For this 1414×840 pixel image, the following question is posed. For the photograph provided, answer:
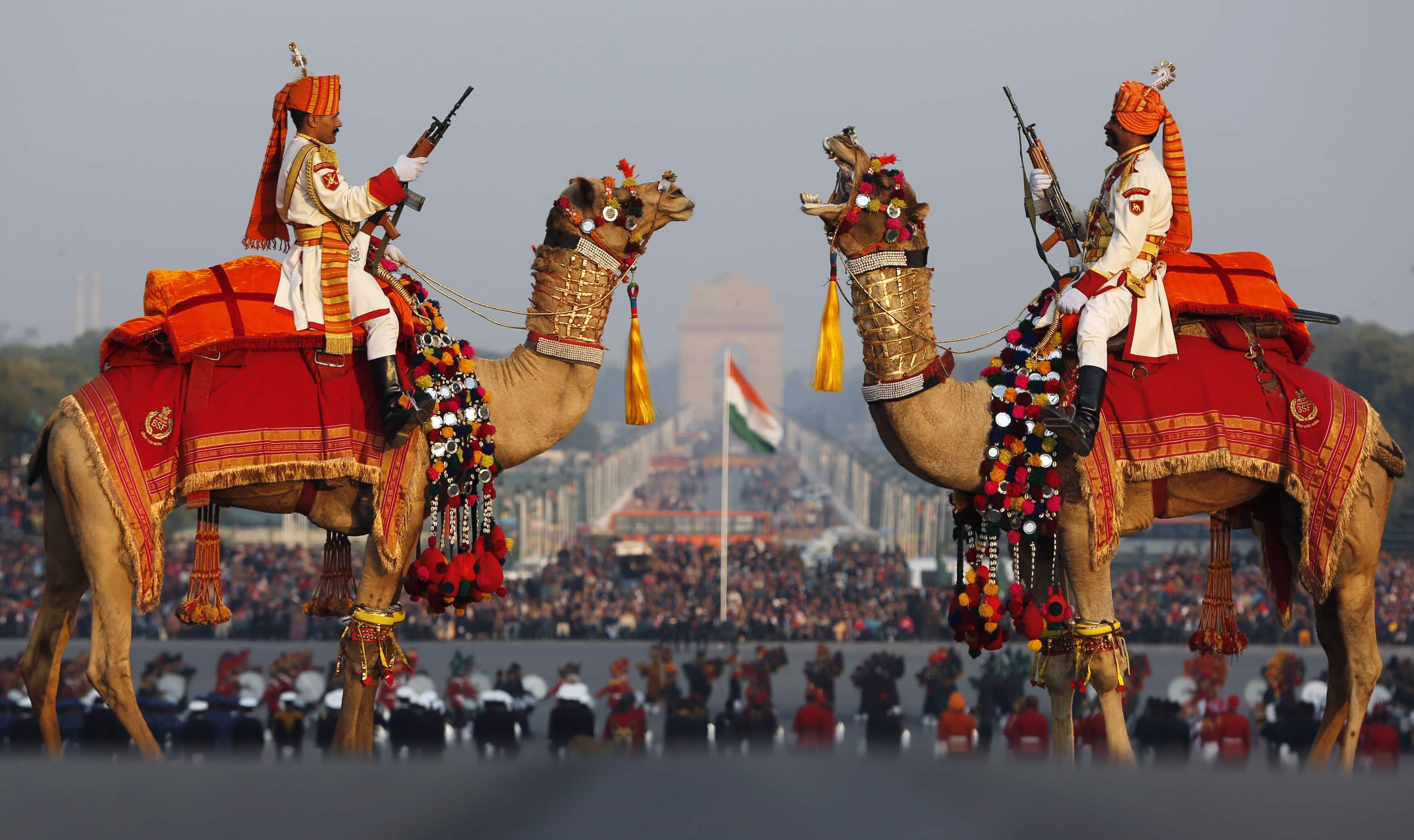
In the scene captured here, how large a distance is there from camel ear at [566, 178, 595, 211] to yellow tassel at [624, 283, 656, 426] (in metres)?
0.51

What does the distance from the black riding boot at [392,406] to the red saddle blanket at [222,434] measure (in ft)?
0.26

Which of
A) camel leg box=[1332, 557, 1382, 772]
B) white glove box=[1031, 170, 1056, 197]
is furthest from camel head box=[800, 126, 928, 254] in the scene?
camel leg box=[1332, 557, 1382, 772]

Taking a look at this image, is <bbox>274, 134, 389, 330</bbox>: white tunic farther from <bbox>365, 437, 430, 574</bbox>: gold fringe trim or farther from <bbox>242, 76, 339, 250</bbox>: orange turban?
<bbox>365, 437, 430, 574</bbox>: gold fringe trim

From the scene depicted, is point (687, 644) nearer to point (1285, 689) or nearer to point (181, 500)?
point (1285, 689)

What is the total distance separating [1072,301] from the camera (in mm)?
8547

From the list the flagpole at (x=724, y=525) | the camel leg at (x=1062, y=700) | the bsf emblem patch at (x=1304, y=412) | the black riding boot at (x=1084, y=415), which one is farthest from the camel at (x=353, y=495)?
the flagpole at (x=724, y=525)

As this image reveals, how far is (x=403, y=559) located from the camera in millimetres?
8625

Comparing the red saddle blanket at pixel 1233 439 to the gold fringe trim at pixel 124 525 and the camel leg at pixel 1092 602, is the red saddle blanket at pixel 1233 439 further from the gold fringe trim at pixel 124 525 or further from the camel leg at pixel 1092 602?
the gold fringe trim at pixel 124 525

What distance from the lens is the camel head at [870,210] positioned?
860 cm

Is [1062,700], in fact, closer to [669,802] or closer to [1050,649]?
[1050,649]

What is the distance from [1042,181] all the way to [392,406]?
3803 mm

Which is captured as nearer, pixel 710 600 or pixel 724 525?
pixel 724 525

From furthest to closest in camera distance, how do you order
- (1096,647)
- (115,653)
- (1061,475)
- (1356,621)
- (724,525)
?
(724,525) < (1356,621) < (1061,475) < (1096,647) < (115,653)

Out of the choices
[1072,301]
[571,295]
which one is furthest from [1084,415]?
[571,295]
